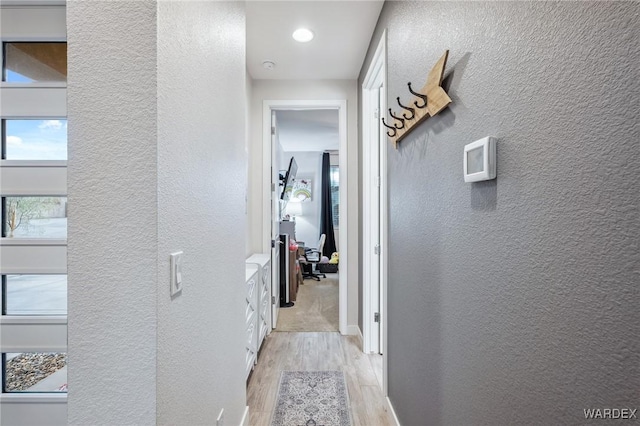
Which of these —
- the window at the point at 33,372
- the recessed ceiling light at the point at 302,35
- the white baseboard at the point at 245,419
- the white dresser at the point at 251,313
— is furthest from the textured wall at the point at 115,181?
the recessed ceiling light at the point at 302,35

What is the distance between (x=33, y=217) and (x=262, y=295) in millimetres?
1818

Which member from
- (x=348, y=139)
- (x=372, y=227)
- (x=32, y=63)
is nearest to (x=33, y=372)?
(x=32, y=63)

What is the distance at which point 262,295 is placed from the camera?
287cm

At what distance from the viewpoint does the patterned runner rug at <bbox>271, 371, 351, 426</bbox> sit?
1945mm

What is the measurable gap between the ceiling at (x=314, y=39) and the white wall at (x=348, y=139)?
0.30ft

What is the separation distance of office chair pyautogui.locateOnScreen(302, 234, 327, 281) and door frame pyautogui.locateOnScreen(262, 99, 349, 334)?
2.81 m

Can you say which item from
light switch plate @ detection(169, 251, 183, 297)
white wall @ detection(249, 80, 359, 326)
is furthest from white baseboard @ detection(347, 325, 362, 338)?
light switch plate @ detection(169, 251, 183, 297)

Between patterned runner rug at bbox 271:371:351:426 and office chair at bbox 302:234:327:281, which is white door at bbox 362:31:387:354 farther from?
office chair at bbox 302:234:327:281

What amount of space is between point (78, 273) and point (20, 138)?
3.40 feet

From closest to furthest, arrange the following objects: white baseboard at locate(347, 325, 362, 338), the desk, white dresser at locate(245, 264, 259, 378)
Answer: white dresser at locate(245, 264, 259, 378) < white baseboard at locate(347, 325, 362, 338) < the desk

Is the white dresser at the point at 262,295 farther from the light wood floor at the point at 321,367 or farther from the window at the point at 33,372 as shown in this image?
the window at the point at 33,372

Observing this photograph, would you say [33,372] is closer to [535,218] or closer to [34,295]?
[34,295]

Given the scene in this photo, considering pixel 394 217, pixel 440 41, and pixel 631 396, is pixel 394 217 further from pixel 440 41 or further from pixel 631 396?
pixel 631 396

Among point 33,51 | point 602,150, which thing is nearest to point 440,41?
point 602,150
